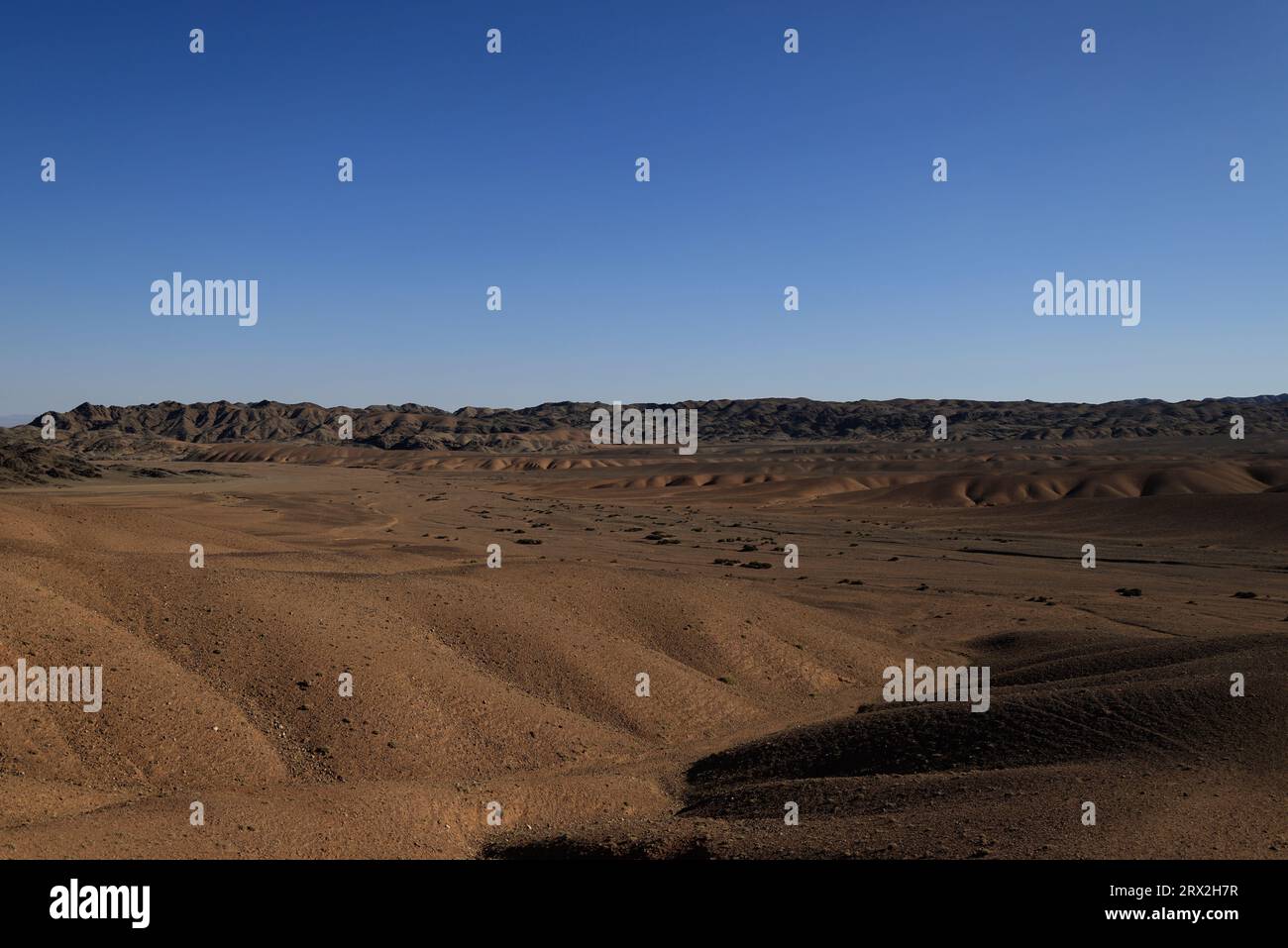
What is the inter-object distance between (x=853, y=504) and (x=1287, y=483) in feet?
128

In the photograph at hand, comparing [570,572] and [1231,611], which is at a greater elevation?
[570,572]

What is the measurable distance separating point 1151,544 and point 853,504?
36249 millimetres

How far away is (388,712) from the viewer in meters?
18.1

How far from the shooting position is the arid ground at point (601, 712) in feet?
39.8

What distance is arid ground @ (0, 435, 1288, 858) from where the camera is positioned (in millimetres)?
12133

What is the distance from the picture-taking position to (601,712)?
20500 mm
